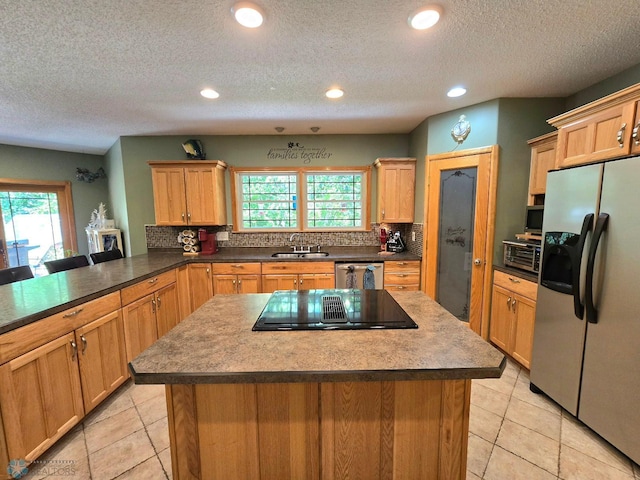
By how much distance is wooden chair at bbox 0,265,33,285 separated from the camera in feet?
7.07

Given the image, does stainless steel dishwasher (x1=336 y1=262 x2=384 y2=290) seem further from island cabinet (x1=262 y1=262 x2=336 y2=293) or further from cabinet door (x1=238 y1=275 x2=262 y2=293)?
cabinet door (x1=238 y1=275 x2=262 y2=293)

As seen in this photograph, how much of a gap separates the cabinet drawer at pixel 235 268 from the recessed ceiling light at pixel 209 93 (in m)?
1.83

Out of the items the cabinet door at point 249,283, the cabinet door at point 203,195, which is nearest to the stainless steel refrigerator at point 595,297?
the cabinet door at point 249,283

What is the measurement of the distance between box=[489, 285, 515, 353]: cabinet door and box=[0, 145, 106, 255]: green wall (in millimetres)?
5888

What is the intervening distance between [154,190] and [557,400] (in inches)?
179

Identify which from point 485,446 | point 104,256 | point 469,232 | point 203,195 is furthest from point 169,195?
point 485,446

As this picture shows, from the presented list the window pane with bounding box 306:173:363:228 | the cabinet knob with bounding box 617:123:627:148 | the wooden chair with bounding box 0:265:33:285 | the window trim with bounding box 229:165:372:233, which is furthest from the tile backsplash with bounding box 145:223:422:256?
the cabinet knob with bounding box 617:123:627:148

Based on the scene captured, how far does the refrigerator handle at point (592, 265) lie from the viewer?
60.8 inches

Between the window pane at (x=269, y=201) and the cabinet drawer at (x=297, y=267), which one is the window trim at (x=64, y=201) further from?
the cabinet drawer at (x=297, y=267)

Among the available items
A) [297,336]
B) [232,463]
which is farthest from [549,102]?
[232,463]

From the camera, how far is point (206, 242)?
11.7 ft

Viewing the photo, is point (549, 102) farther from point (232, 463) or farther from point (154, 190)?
point (154, 190)

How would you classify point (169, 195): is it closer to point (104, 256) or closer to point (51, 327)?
point (104, 256)

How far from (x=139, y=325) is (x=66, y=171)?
147 inches
